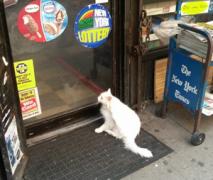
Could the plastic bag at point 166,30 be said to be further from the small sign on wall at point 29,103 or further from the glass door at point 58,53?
the small sign on wall at point 29,103

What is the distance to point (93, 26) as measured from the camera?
2.98m

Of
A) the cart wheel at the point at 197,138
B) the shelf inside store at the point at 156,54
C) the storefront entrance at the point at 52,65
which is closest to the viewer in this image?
the storefront entrance at the point at 52,65

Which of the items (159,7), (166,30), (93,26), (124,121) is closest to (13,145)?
(124,121)

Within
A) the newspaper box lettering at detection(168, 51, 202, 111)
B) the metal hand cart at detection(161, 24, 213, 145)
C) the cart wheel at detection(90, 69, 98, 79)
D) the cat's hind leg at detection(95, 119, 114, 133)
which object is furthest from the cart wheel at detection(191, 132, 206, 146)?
the cart wheel at detection(90, 69, 98, 79)

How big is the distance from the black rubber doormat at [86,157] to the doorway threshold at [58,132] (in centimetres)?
5

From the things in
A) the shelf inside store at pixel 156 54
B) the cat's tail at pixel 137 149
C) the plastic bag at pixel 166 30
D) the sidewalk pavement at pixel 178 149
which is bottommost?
the sidewalk pavement at pixel 178 149

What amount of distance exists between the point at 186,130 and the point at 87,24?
1545 mm

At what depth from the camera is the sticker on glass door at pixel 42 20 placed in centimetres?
254

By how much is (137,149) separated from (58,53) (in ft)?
4.00

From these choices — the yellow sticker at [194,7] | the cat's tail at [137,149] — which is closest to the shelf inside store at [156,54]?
the yellow sticker at [194,7]

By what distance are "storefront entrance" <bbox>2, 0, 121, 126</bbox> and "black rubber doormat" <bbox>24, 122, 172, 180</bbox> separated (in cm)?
32

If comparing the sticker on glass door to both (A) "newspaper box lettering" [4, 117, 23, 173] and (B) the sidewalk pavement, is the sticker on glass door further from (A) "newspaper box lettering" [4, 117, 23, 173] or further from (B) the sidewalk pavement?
(B) the sidewalk pavement

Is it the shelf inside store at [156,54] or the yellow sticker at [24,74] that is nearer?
the yellow sticker at [24,74]

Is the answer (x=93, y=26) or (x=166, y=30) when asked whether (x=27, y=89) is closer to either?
(x=93, y=26)
